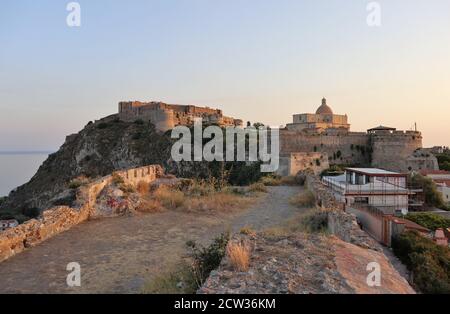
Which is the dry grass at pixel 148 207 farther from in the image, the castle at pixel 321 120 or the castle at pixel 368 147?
the castle at pixel 321 120

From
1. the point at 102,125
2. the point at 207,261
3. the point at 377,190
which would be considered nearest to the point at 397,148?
the point at 377,190

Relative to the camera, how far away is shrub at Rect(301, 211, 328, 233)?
6797 millimetres

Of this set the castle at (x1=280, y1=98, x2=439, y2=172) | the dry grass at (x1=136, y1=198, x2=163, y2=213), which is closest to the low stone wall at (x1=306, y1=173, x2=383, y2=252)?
the dry grass at (x1=136, y1=198, x2=163, y2=213)

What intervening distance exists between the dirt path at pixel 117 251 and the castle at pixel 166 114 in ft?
139

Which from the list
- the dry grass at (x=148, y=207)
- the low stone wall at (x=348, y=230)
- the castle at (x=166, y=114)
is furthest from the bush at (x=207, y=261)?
the castle at (x=166, y=114)

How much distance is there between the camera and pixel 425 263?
9844 mm

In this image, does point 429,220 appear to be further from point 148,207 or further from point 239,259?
point 239,259

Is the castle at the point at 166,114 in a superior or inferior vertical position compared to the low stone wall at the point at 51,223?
superior

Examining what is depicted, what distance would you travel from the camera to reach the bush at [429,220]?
22906 millimetres

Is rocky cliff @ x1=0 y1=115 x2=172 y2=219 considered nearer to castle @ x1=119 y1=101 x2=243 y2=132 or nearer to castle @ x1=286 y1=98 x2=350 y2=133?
castle @ x1=119 y1=101 x2=243 y2=132
